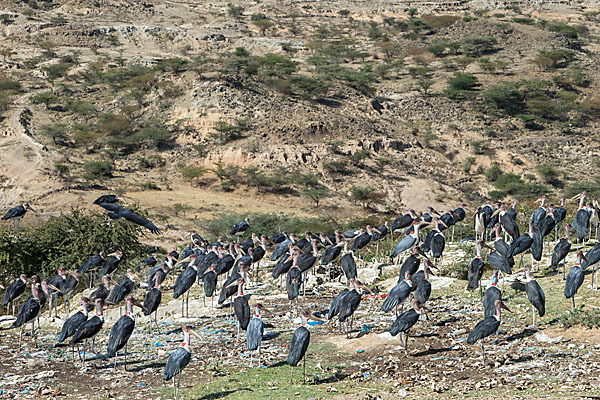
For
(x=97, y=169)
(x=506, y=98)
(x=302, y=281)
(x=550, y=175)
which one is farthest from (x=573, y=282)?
(x=506, y=98)

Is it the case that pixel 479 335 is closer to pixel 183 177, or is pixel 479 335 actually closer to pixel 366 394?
pixel 366 394

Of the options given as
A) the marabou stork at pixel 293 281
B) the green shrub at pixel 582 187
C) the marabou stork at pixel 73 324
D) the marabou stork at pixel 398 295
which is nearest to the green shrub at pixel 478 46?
the green shrub at pixel 582 187

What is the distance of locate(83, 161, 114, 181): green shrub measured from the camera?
44.6 m

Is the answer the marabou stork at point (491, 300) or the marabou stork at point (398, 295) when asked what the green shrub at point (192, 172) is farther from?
the marabou stork at point (491, 300)

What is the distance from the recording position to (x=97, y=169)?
148 ft

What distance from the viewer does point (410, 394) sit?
1086 cm

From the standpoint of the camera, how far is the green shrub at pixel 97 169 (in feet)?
146

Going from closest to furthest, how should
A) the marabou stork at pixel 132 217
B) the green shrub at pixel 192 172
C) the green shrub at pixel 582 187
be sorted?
the marabou stork at pixel 132 217
the green shrub at pixel 582 187
the green shrub at pixel 192 172

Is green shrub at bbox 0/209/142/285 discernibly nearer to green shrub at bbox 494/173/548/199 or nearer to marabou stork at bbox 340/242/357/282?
marabou stork at bbox 340/242/357/282

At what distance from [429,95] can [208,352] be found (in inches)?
2070

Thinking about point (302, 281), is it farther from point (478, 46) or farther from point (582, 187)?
point (478, 46)

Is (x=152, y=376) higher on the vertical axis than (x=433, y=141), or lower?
higher

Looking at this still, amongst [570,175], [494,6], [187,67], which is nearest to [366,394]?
[570,175]

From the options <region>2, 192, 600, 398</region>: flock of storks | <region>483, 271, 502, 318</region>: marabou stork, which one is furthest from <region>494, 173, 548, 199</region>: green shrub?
<region>483, 271, 502, 318</region>: marabou stork
